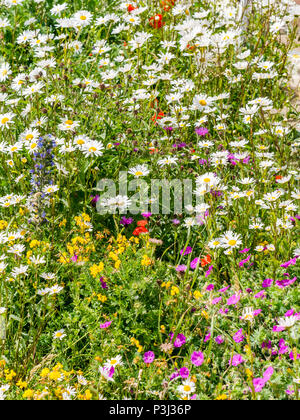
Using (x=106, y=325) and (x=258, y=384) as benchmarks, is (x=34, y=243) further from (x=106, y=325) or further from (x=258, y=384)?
(x=258, y=384)

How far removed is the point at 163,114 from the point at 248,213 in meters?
1.20

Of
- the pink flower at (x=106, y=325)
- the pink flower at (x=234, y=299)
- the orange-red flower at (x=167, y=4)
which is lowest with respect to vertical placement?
the pink flower at (x=106, y=325)

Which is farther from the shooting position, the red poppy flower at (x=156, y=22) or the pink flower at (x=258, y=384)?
the red poppy flower at (x=156, y=22)

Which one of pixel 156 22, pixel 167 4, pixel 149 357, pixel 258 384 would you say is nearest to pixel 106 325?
pixel 149 357

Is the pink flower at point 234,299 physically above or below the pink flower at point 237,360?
above

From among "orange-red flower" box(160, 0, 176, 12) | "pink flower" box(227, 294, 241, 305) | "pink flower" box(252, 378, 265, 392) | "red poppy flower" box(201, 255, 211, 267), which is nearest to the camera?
"pink flower" box(252, 378, 265, 392)

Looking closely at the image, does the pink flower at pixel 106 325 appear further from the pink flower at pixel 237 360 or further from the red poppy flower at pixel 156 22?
the red poppy flower at pixel 156 22

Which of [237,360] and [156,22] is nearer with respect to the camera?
[237,360]

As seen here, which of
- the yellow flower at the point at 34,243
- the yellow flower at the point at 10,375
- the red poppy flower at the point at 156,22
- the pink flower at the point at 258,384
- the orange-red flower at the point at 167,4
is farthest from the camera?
the orange-red flower at the point at 167,4

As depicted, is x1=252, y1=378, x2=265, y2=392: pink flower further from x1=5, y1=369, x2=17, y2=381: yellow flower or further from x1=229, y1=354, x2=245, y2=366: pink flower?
x1=5, y1=369, x2=17, y2=381: yellow flower

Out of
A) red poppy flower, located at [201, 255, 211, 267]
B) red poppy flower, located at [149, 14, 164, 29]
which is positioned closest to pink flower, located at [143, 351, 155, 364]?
red poppy flower, located at [201, 255, 211, 267]

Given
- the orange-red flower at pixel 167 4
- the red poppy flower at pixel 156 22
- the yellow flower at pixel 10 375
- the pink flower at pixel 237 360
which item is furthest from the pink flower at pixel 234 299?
the orange-red flower at pixel 167 4

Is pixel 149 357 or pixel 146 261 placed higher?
pixel 146 261

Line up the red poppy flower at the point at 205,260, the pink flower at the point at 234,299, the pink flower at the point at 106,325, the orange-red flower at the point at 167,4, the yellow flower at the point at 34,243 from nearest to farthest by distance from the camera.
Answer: the pink flower at the point at 106,325, the pink flower at the point at 234,299, the yellow flower at the point at 34,243, the red poppy flower at the point at 205,260, the orange-red flower at the point at 167,4
